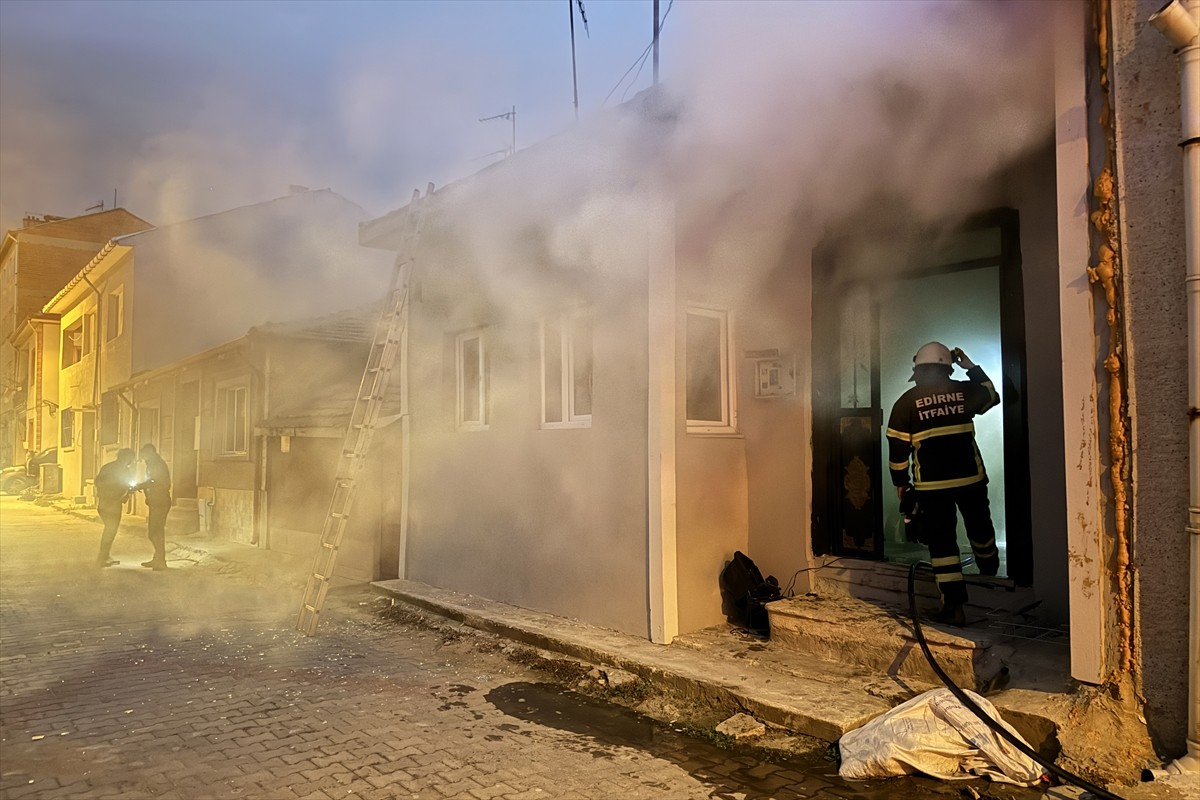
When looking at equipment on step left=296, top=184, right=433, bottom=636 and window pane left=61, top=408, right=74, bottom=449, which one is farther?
window pane left=61, top=408, right=74, bottom=449

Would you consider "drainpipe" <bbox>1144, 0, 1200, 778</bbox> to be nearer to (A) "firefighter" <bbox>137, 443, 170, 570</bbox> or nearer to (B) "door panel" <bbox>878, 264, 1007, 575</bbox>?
(B) "door panel" <bbox>878, 264, 1007, 575</bbox>

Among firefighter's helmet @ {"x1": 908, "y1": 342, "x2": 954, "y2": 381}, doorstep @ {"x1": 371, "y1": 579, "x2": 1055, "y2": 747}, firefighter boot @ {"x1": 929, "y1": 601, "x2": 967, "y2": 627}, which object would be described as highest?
firefighter's helmet @ {"x1": 908, "y1": 342, "x2": 954, "y2": 381}

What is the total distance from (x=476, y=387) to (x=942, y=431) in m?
4.55

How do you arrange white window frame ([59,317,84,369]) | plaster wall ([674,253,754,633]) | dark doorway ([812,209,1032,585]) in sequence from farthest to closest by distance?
white window frame ([59,317,84,369])
plaster wall ([674,253,754,633])
dark doorway ([812,209,1032,585])

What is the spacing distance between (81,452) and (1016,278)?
1076 inches

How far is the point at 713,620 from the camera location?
19.7 ft

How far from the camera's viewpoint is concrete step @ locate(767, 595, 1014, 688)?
4289mm

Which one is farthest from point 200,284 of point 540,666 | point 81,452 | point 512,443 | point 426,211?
point 540,666

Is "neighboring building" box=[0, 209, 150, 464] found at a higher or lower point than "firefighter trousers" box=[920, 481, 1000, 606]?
higher

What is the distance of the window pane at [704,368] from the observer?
6090 millimetres

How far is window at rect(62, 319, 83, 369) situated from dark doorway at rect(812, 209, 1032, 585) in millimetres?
27061

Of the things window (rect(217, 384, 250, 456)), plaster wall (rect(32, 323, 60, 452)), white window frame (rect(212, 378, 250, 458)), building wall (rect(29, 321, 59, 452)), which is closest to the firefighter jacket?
white window frame (rect(212, 378, 250, 458))

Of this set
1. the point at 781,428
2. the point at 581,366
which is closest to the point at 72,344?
the point at 581,366

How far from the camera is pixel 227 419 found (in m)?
14.8
